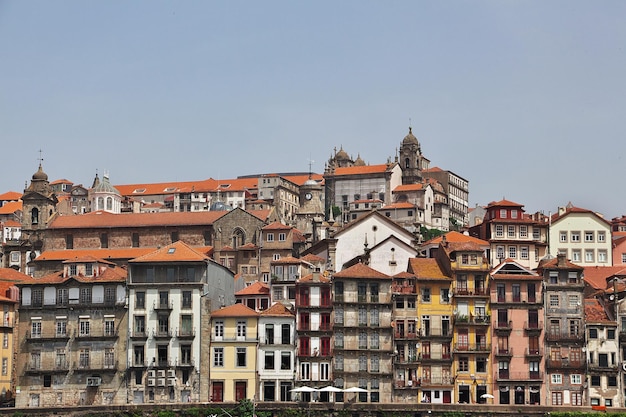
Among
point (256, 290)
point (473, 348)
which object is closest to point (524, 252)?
point (473, 348)

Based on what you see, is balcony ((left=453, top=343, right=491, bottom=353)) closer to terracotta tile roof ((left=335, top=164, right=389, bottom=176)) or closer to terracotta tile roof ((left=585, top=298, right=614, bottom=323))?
terracotta tile roof ((left=585, top=298, right=614, bottom=323))

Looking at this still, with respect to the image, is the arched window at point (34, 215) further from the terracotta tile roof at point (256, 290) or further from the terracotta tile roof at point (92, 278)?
the terracotta tile roof at point (256, 290)

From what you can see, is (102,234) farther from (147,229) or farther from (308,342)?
(308,342)

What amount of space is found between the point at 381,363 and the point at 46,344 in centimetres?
2828

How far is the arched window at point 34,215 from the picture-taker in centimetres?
13512

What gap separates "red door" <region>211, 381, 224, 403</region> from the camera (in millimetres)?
92500

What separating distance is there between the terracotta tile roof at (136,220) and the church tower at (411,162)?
231 ft

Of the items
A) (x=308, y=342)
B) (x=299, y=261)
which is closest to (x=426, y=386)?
(x=308, y=342)

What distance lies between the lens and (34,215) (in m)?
135

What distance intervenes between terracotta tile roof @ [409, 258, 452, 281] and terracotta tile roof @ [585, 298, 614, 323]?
12233 millimetres

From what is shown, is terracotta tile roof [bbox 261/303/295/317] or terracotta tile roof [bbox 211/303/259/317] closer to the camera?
terracotta tile roof [bbox 211/303/259/317]

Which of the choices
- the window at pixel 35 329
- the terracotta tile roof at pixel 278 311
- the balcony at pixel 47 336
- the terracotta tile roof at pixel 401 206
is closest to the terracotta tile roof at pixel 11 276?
the window at pixel 35 329

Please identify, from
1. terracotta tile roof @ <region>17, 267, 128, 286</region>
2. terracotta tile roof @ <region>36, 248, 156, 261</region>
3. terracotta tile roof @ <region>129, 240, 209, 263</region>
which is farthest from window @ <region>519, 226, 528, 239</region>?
terracotta tile roof @ <region>17, 267, 128, 286</region>

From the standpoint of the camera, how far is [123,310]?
3743 inches
